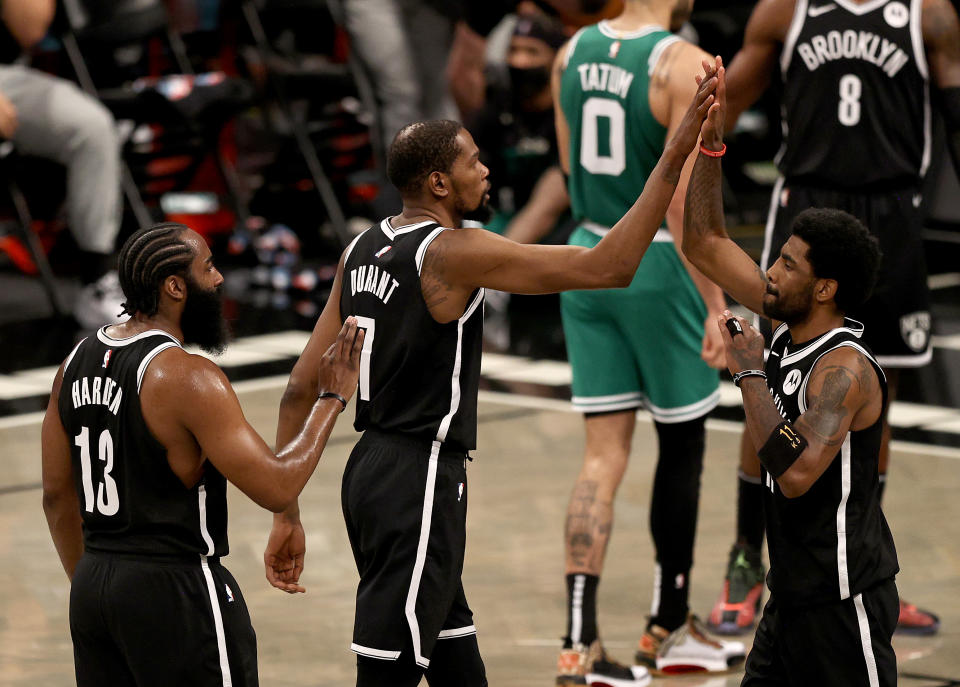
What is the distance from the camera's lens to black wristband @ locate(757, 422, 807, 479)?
11.0 feet

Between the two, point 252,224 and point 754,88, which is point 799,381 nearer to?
point 754,88

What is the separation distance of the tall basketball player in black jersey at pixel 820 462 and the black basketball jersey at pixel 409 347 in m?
0.58

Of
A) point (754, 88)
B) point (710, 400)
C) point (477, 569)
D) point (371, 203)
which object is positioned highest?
point (754, 88)

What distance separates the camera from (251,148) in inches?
477

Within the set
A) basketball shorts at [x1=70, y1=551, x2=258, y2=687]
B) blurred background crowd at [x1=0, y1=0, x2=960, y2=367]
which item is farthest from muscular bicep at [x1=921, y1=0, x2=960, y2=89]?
blurred background crowd at [x1=0, y1=0, x2=960, y2=367]

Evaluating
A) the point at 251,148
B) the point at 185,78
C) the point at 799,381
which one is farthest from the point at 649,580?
the point at 251,148

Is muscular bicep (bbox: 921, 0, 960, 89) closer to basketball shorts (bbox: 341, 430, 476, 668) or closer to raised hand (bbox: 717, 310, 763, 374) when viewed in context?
raised hand (bbox: 717, 310, 763, 374)

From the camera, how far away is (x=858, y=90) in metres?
4.87

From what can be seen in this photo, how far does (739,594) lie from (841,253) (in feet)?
5.73

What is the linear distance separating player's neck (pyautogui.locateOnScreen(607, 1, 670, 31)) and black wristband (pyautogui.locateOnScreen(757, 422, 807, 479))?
1707 millimetres

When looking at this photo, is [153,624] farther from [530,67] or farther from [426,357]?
[530,67]

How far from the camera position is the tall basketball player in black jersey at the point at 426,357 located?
3533mm

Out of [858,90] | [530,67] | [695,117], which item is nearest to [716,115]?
[695,117]

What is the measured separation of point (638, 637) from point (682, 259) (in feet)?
3.70
